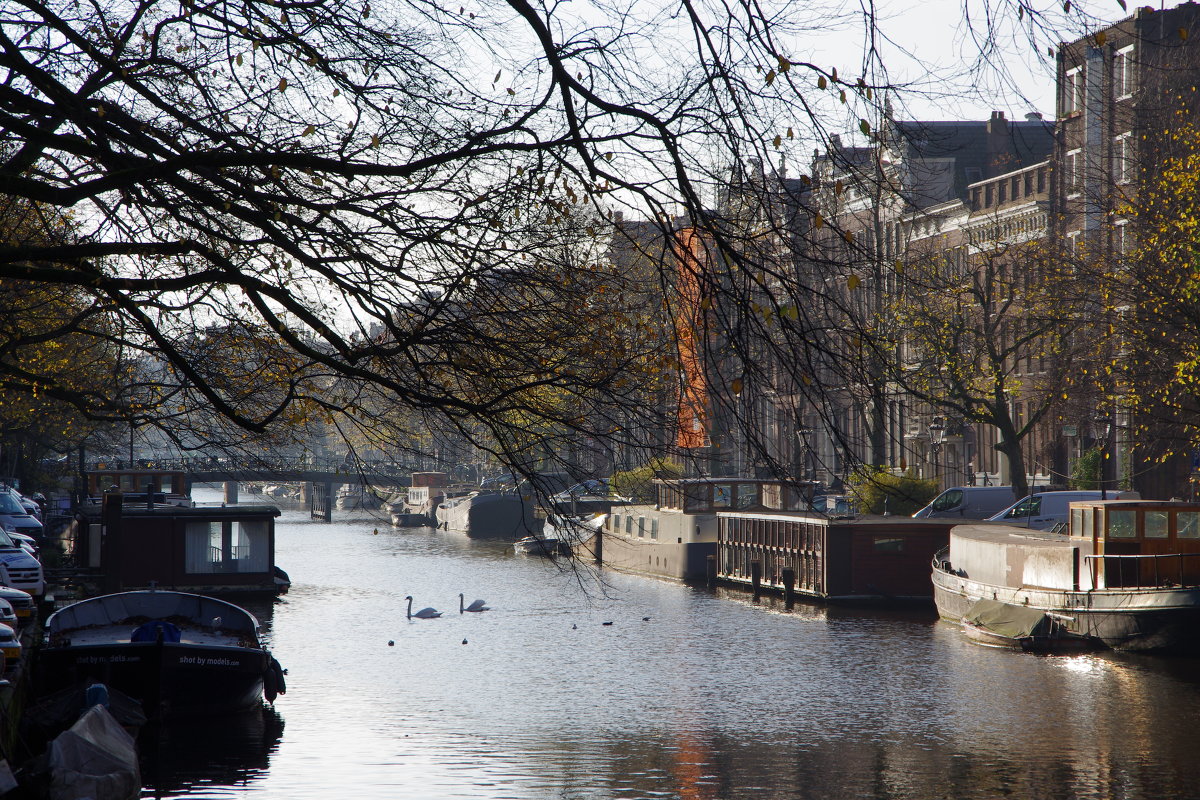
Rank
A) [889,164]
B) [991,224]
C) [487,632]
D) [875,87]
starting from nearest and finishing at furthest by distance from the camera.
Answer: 1. [875,87]
2. [889,164]
3. [487,632]
4. [991,224]

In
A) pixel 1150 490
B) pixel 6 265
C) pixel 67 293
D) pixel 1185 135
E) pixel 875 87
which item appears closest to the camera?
pixel 875 87

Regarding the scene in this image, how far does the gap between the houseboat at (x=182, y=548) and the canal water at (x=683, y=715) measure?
5.17m

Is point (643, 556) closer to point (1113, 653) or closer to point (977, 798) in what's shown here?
point (1113, 653)

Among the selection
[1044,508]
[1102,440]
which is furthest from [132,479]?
[1102,440]

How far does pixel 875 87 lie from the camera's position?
7945 millimetres

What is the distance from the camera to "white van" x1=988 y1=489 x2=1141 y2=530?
44312mm

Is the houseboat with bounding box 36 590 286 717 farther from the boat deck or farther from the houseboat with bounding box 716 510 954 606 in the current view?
the houseboat with bounding box 716 510 954 606

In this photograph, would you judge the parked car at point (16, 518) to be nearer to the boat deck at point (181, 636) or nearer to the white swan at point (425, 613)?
the white swan at point (425, 613)

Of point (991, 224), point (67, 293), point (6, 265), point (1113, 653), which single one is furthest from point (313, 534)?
point (6, 265)

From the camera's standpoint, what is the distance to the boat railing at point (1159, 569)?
33000 mm

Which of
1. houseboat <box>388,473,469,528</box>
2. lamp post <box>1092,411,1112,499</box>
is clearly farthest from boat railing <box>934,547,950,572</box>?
houseboat <box>388,473,469,528</box>

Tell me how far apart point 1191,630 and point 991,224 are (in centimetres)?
2863

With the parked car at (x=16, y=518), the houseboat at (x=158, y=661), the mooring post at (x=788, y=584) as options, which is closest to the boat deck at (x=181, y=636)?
the houseboat at (x=158, y=661)

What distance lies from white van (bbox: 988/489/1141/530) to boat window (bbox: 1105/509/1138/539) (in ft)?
32.8
